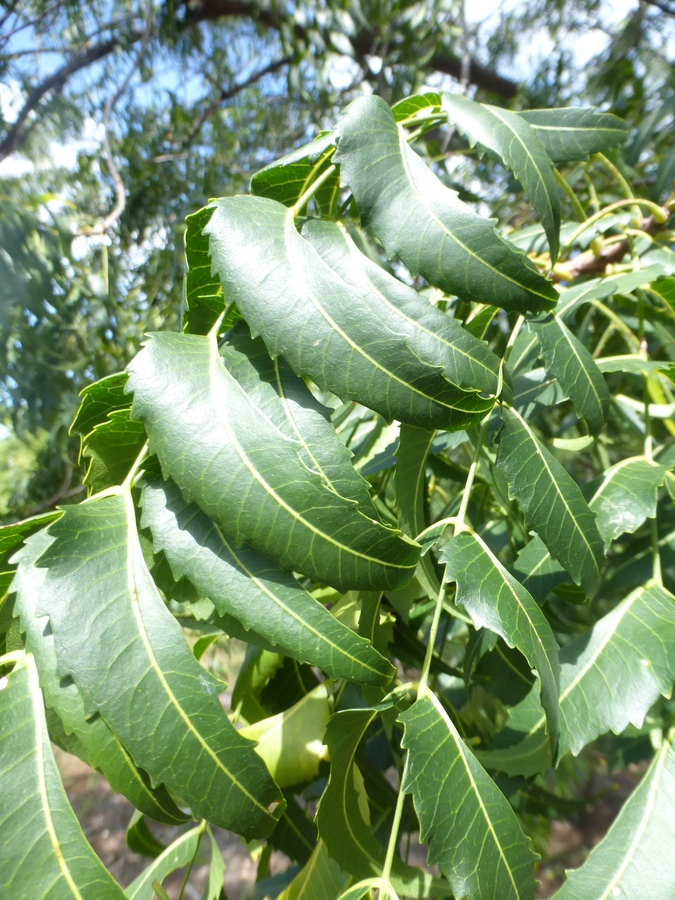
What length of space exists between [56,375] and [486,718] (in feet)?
5.45

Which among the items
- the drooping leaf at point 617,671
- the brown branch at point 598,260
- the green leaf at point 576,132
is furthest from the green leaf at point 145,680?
the brown branch at point 598,260

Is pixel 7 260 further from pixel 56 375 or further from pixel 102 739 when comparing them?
pixel 102 739

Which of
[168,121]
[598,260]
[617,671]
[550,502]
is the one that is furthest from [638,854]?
[168,121]

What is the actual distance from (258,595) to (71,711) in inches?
5.2

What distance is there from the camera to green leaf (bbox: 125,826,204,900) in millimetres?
504

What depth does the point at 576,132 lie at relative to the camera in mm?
534

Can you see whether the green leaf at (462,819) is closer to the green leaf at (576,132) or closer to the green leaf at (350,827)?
the green leaf at (350,827)

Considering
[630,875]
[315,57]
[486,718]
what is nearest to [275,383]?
[630,875]

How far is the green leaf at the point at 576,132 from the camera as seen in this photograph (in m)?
0.53

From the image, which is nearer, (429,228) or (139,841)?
(429,228)

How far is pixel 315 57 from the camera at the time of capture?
6.34 ft

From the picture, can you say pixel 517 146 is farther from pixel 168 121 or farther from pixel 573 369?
pixel 168 121

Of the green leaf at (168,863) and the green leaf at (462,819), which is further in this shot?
the green leaf at (168,863)

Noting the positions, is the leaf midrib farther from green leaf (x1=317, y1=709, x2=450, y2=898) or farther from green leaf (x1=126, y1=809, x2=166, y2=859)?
green leaf (x1=126, y1=809, x2=166, y2=859)
